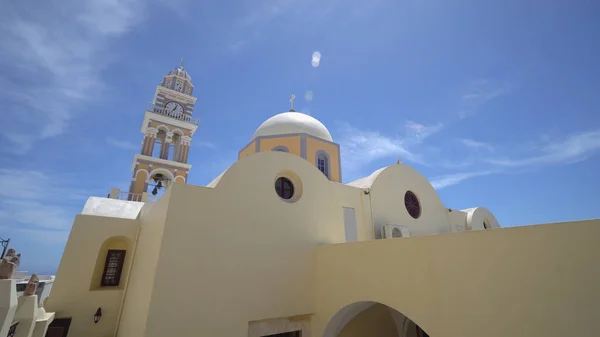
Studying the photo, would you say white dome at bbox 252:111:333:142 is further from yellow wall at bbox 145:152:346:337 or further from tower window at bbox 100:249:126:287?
tower window at bbox 100:249:126:287

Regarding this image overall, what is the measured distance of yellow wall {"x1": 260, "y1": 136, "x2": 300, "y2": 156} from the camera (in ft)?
36.0

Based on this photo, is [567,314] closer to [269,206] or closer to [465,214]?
[269,206]

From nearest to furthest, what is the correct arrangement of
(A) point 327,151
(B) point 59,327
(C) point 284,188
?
(B) point 59,327 → (C) point 284,188 → (A) point 327,151

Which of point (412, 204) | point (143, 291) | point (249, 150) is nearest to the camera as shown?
point (143, 291)

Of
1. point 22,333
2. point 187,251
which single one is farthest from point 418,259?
point 22,333

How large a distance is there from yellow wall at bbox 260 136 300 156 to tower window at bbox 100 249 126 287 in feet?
19.6

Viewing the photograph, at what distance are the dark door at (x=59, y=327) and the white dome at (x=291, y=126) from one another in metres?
8.54

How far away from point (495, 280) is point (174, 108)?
17.0 m

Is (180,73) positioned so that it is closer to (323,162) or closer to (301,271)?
(323,162)

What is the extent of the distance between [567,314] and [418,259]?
1.78 m

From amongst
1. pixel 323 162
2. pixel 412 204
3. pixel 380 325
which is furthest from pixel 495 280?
pixel 323 162

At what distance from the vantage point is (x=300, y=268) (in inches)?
255

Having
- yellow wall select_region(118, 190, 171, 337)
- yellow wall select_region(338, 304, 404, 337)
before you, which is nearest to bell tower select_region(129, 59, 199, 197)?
yellow wall select_region(118, 190, 171, 337)

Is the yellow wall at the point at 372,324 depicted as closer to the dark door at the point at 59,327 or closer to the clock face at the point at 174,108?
the dark door at the point at 59,327
